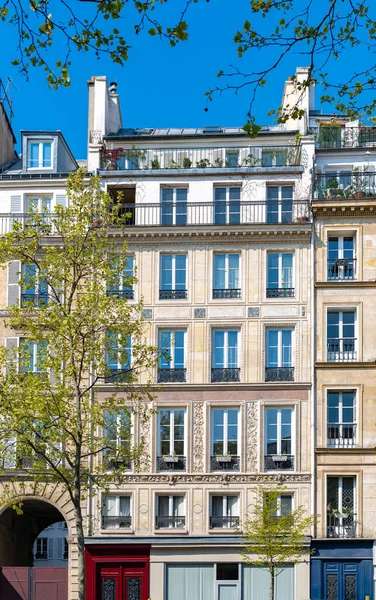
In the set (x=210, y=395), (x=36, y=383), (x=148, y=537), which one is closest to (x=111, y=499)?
(x=148, y=537)

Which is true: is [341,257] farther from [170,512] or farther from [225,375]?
[170,512]

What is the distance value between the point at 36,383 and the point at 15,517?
18523 mm

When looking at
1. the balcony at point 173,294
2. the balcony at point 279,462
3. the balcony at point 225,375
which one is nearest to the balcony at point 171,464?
the balcony at point 279,462

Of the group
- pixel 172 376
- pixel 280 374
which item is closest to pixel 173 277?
pixel 172 376

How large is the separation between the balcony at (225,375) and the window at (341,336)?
345 cm

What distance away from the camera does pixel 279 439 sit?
43.0m

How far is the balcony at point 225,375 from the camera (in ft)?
143

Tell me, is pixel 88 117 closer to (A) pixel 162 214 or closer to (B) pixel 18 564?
(A) pixel 162 214

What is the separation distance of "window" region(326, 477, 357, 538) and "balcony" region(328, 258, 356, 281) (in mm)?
7521

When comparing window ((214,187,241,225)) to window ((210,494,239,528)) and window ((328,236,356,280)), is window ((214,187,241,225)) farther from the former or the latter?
window ((210,494,239,528))

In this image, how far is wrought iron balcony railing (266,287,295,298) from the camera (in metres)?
44.1

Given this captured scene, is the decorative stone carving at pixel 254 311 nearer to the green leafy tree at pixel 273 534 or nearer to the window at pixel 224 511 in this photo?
the green leafy tree at pixel 273 534

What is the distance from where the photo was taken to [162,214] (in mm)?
45531

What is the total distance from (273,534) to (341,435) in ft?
15.4
